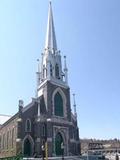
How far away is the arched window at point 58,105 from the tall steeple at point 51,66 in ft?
8.52

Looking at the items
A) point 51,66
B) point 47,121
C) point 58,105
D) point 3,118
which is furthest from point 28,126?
point 3,118

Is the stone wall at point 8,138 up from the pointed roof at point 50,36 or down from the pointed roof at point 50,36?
down

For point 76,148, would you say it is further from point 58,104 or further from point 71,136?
point 58,104

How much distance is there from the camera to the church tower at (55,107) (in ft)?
152

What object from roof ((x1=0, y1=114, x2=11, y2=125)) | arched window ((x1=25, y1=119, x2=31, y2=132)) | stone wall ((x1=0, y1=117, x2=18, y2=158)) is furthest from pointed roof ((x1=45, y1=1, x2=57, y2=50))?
roof ((x1=0, y1=114, x2=11, y2=125))

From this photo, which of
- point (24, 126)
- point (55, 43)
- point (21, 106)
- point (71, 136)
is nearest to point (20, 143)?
point (24, 126)

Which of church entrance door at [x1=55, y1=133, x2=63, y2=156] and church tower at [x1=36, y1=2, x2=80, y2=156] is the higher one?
church tower at [x1=36, y1=2, x2=80, y2=156]

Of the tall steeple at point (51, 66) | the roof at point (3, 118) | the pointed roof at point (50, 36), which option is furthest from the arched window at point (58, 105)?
the roof at point (3, 118)

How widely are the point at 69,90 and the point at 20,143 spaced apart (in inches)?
602

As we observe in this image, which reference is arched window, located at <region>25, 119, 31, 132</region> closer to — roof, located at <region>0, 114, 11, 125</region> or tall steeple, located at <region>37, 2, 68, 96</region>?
tall steeple, located at <region>37, 2, 68, 96</region>

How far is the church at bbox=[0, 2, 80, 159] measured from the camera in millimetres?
44969

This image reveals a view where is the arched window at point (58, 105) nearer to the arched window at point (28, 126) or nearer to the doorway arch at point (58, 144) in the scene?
the doorway arch at point (58, 144)

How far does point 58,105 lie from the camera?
50500mm

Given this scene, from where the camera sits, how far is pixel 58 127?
155 feet
